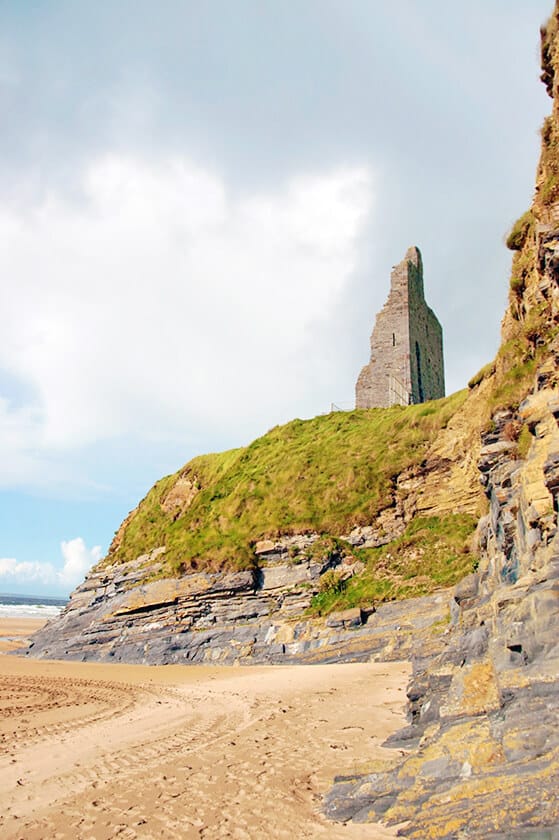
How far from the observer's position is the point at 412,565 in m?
20.6

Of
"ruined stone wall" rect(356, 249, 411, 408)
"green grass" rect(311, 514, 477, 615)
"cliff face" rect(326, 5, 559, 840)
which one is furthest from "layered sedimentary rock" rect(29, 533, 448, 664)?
"ruined stone wall" rect(356, 249, 411, 408)

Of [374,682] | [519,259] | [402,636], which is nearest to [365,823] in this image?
[374,682]

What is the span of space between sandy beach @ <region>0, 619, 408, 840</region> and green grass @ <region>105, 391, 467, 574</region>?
9704 millimetres

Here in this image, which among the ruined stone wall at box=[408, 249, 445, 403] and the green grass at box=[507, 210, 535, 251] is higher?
the ruined stone wall at box=[408, 249, 445, 403]

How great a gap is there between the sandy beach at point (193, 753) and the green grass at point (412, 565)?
4478mm

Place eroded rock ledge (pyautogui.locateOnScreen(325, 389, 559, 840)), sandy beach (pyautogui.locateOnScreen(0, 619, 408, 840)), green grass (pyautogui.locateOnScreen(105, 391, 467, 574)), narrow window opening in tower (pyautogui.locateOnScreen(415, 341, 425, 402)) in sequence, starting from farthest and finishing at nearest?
narrow window opening in tower (pyautogui.locateOnScreen(415, 341, 425, 402)), green grass (pyautogui.locateOnScreen(105, 391, 467, 574)), sandy beach (pyautogui.locateOnScreen(0, 619, 408, 840)), eroded rock ledge (pyautogui.locateOnScreen(325, 389, 559, 840))

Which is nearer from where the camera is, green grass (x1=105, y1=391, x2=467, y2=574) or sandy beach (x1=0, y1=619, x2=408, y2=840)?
sandy beach (x1=0, y1=619, x2=408, y2=840)

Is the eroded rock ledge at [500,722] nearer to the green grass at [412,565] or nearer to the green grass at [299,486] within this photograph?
the green grass at [412,565]

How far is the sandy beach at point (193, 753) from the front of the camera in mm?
5590

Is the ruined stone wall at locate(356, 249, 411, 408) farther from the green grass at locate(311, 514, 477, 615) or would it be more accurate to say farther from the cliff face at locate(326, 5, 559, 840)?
the cliff face at locate(326, 5, 559, 840)

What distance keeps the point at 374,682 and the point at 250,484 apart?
16599 mm

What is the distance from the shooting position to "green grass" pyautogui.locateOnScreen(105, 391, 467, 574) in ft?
80.8

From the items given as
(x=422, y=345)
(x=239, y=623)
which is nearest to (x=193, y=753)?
(x=239, y=623)

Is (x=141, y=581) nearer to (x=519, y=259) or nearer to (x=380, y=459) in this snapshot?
(x=380, y=459)
